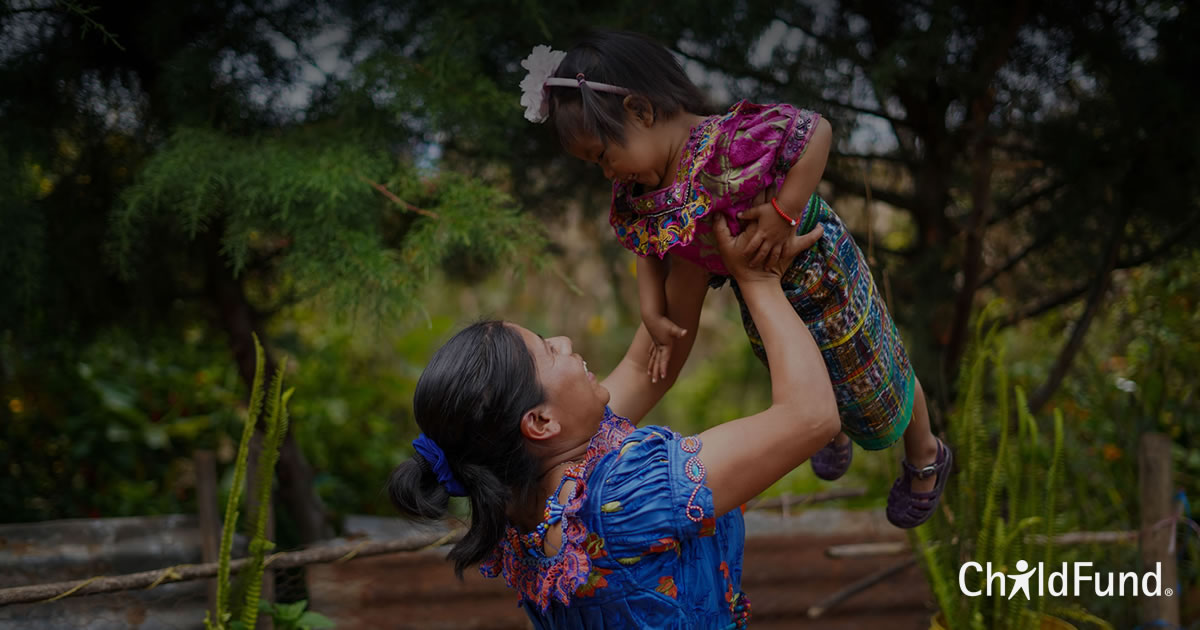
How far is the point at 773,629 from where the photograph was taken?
3209 mm

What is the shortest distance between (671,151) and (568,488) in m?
0.67

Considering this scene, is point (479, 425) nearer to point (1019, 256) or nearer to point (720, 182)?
Result: point (720, 182)

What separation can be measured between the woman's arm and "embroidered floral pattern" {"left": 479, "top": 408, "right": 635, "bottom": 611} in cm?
20

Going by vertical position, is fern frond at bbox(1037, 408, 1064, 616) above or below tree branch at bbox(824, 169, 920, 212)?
below

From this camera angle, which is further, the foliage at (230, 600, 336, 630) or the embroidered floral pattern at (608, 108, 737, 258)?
the foliage at (230, 600, 336, 630)

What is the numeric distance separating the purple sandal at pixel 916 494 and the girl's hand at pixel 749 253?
25.1 inches

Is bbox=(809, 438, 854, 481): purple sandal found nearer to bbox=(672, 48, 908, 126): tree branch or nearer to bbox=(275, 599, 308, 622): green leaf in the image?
bbox=(672, 48, 908, 126): tree branch

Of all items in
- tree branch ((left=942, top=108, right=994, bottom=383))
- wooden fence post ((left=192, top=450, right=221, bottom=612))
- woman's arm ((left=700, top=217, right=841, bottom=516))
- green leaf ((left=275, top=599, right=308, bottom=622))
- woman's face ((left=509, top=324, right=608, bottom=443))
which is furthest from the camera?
tree branch ((left=942, top=108, right=994, bottom=383))

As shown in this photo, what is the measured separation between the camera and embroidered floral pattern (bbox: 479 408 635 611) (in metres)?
1.40

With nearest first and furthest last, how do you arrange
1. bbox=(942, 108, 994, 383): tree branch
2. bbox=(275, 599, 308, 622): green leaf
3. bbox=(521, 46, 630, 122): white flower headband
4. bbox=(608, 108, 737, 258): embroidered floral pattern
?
1. bbox=(608, 108, 737, 258): embroidered floral pattern
2. bbox=(521, 46, 630, 122): white flower headband
3. bbox=(275, 599, 308, 622): green leaf
4. bbox=(942, 108, 994, 383): tree branch

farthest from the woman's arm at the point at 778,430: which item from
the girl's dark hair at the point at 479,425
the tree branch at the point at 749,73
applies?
the tree branch at the point at 749,73

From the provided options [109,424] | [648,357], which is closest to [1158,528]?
[648,357]

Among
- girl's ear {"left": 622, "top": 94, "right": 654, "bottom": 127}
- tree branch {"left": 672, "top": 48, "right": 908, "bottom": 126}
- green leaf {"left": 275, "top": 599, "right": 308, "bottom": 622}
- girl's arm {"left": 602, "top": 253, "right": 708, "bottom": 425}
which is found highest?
tree branch {"left": 672, "top": 48, "right": 908, "bottom": 126}

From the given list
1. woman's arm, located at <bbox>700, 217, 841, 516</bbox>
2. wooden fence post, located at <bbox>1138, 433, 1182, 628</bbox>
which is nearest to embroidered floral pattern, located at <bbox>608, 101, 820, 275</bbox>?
woman's arm, located at <bbox>700, 217, 841, 516</bbox>
